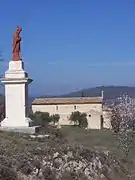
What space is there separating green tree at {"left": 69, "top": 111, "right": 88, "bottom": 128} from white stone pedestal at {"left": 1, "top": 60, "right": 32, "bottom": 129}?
5502 centimetres

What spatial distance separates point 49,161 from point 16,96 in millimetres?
6605

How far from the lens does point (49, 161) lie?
1508cm

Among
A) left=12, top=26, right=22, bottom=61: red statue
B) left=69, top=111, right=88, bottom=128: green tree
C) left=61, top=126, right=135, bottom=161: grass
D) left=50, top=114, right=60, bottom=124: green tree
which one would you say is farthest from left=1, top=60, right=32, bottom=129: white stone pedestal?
left=50, top=114, right=60, bottom=124: green tree

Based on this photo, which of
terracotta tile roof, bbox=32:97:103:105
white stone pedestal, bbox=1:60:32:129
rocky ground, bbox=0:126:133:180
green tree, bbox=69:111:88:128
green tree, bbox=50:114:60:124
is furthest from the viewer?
terracotta tile roof, bbox=32:97:103:105

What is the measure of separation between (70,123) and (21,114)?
Result: 5861 cm

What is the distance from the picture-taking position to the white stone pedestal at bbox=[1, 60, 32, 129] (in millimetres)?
20875

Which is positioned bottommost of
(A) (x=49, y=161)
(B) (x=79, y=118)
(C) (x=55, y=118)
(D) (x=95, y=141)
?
(C) (x=55, y=118)

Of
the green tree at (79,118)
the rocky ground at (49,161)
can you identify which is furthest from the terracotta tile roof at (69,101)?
the rocky ground at (49,161)

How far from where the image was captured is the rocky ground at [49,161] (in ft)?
45.4

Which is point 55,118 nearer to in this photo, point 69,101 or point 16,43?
point 69,101

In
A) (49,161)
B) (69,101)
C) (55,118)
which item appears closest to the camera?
(49,161)

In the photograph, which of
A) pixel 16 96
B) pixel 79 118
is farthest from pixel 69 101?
pixel 16 96

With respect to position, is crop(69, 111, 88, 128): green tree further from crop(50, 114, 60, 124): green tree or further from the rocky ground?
the rocky ground

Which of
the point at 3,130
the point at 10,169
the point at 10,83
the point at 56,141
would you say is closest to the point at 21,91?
the point at 10,83
